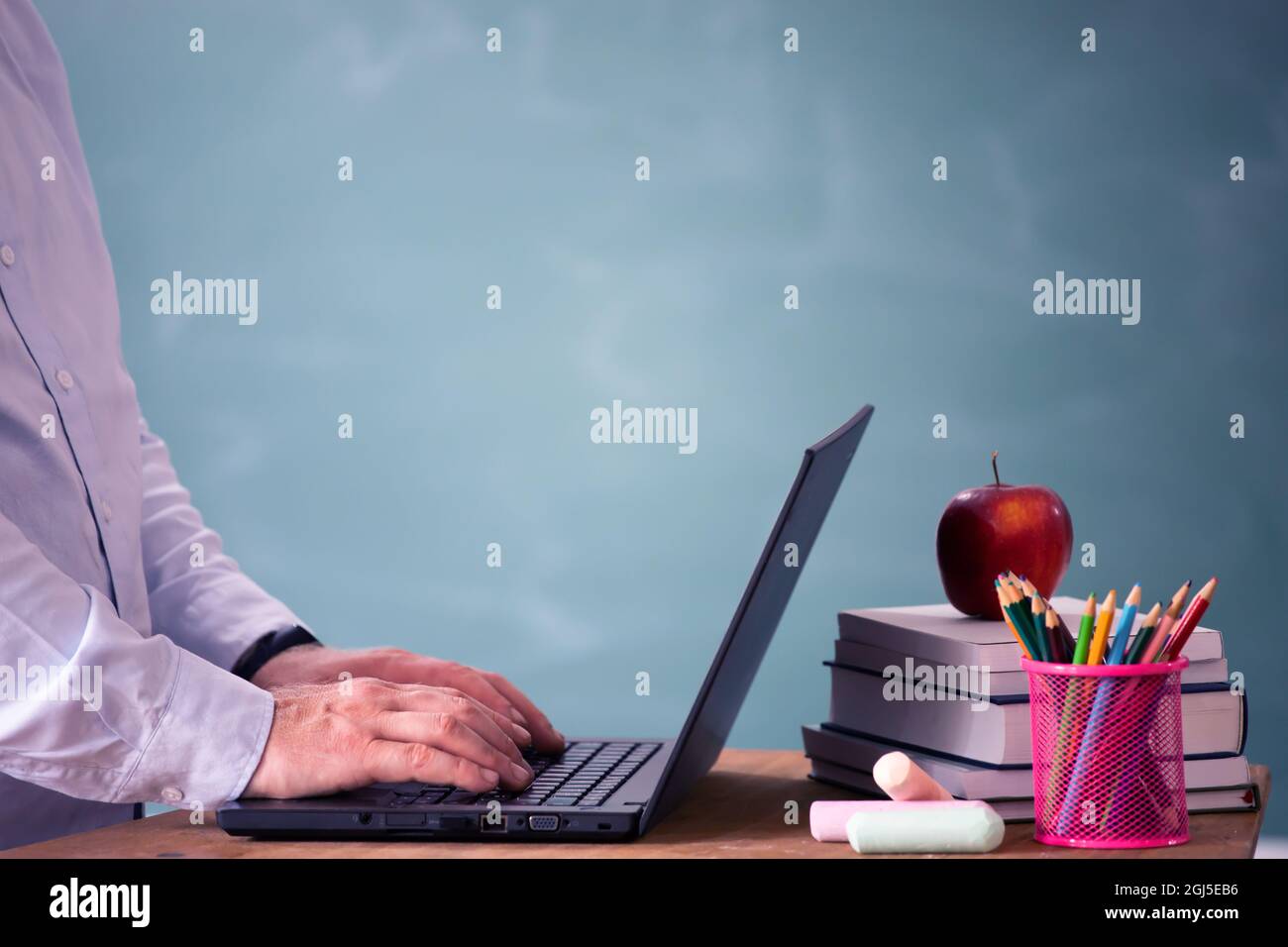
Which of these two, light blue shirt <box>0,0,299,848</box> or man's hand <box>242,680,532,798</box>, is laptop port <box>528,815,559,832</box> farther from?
light blue shirt <box>0,0,299,848</box>

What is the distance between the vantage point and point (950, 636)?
1.00 meters

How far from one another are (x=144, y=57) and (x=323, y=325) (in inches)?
41.3

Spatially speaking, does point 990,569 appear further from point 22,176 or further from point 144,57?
point 144,57

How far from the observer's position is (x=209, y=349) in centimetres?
416

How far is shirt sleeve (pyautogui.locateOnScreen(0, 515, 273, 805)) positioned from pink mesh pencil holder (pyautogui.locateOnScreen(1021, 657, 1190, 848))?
1.73 ft

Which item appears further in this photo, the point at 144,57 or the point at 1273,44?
the point at 144,57

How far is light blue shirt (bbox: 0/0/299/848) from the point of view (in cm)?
88

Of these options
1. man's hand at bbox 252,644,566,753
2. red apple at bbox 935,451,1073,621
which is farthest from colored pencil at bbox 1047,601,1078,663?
man's hand at bbox 252,644,566,753

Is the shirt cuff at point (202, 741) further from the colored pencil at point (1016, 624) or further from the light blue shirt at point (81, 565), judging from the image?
the colored pencil at point (1016, 624)

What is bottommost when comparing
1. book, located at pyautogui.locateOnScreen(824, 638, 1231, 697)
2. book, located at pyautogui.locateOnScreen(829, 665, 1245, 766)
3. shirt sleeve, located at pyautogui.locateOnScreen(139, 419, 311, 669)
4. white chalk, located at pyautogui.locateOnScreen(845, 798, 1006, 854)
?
white chalk, located at pyautogui.locateOnScreen(845, 798, 1006, 854)

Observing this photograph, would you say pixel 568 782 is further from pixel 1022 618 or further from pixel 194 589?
pixel 194 589

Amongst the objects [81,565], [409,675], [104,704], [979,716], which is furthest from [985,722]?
[81,565]

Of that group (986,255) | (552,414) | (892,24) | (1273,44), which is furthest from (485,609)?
(1273,44)

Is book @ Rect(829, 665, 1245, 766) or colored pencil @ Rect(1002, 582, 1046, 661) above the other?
colored pencil @ Rect(1002, 582, 1046, 661)
